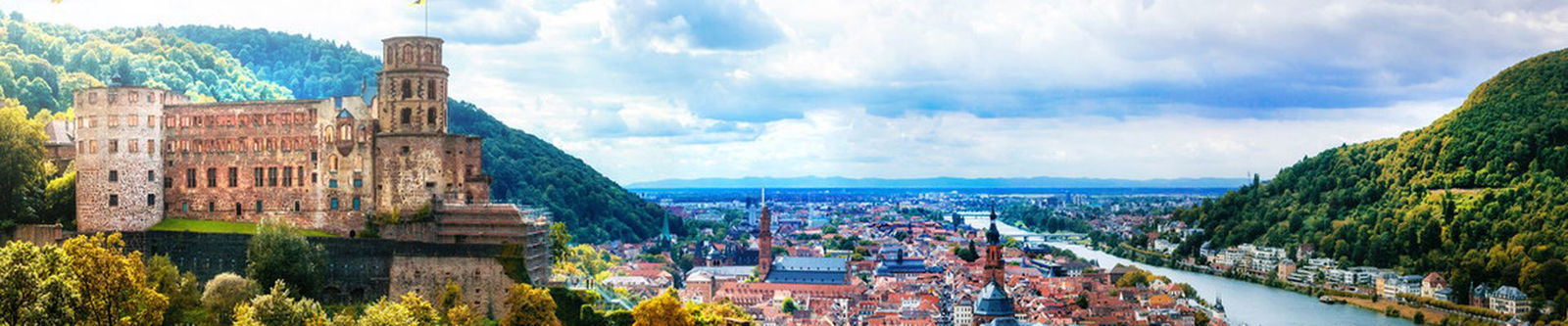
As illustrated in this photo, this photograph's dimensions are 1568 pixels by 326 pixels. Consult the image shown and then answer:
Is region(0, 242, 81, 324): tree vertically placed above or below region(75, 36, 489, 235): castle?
below

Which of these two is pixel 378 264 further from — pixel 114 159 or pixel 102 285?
pixel 102 285

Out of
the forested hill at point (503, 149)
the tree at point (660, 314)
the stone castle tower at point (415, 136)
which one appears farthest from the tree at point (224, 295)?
the forested hill at point (503, 149)

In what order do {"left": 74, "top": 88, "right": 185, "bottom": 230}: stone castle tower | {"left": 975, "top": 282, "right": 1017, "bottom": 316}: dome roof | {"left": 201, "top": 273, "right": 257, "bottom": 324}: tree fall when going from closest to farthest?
1. {"left": 201, "top": 273, "right": 257, "bottom": 324}: tree
2. {"left": 74, "top": 88, "right": 185, "bottom": 230}: stone castle tower
3. {"left": 975, "top": 282, "right": 1017, "bottom": 316}: dome roof

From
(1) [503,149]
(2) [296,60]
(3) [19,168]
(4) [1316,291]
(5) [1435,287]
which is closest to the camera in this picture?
(3) [19,168]

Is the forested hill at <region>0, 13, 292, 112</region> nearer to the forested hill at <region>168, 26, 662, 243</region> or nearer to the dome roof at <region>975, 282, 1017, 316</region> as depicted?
the forested hill at <region>168, 26, 662, 243</region>

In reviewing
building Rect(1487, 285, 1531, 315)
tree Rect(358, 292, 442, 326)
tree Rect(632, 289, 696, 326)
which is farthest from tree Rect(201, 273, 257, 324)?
building Rect(1487, 285, 1531, 315)

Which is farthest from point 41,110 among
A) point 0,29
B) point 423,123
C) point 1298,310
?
point 1298,310

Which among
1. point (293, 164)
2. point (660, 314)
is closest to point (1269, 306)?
point (660, 314)
